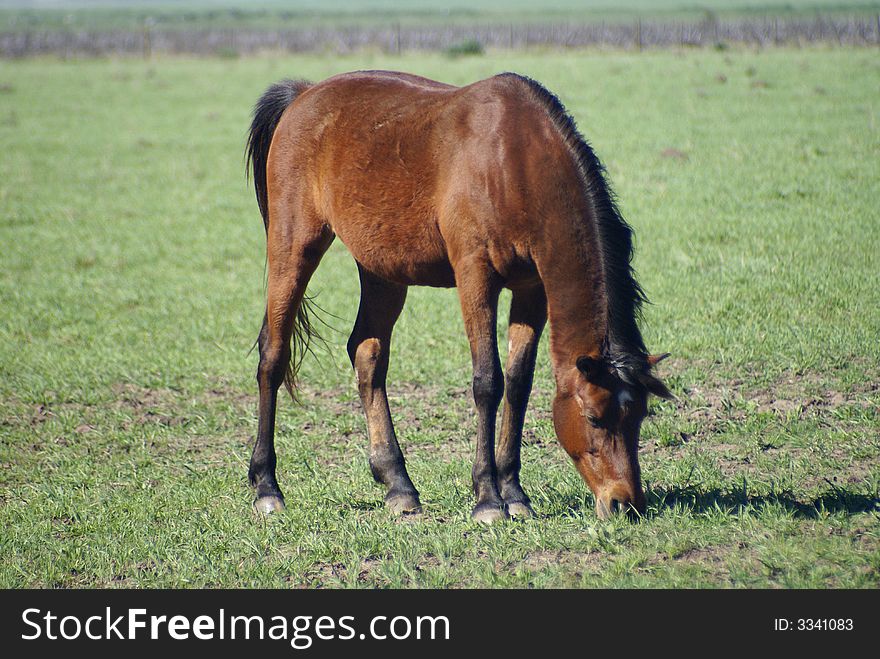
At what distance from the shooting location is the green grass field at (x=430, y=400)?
4.45 m

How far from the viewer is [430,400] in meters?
6.97

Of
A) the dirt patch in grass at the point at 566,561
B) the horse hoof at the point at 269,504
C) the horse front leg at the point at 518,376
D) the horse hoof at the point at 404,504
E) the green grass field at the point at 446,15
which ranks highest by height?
the green grass field at the point at 446,15

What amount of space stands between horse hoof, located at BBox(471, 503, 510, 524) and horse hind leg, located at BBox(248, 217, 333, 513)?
1.37m

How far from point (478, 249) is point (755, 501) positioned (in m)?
1.87

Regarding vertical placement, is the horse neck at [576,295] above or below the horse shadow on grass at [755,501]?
above

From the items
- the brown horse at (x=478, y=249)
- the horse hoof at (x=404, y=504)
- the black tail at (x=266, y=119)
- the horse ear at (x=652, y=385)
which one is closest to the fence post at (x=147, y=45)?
the black tail at (x=266, y=119)

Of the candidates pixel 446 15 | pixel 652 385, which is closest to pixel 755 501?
pixel 652 385

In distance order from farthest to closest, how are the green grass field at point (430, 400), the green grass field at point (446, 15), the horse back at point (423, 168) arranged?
the green grass field at point (446, 15) → the horse back at point (423, 168) → the green grass field at point (430, 400)

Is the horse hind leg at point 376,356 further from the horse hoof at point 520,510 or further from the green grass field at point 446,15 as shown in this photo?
the green grass field at point 446,15

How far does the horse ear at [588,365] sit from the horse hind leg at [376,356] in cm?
159

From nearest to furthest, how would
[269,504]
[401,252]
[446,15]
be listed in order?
[401,252] < [269,504] < [446,15]

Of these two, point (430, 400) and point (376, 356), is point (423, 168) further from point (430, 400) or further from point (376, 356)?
point (430, 400)

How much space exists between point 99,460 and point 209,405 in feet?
3.48

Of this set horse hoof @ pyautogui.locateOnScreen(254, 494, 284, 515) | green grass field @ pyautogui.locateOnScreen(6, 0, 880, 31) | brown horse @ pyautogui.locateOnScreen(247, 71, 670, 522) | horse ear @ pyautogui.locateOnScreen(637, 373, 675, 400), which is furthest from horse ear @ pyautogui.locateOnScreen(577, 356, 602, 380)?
green grass field @ pyautogui.locateOnScreen(6, 0, 880, 31)
